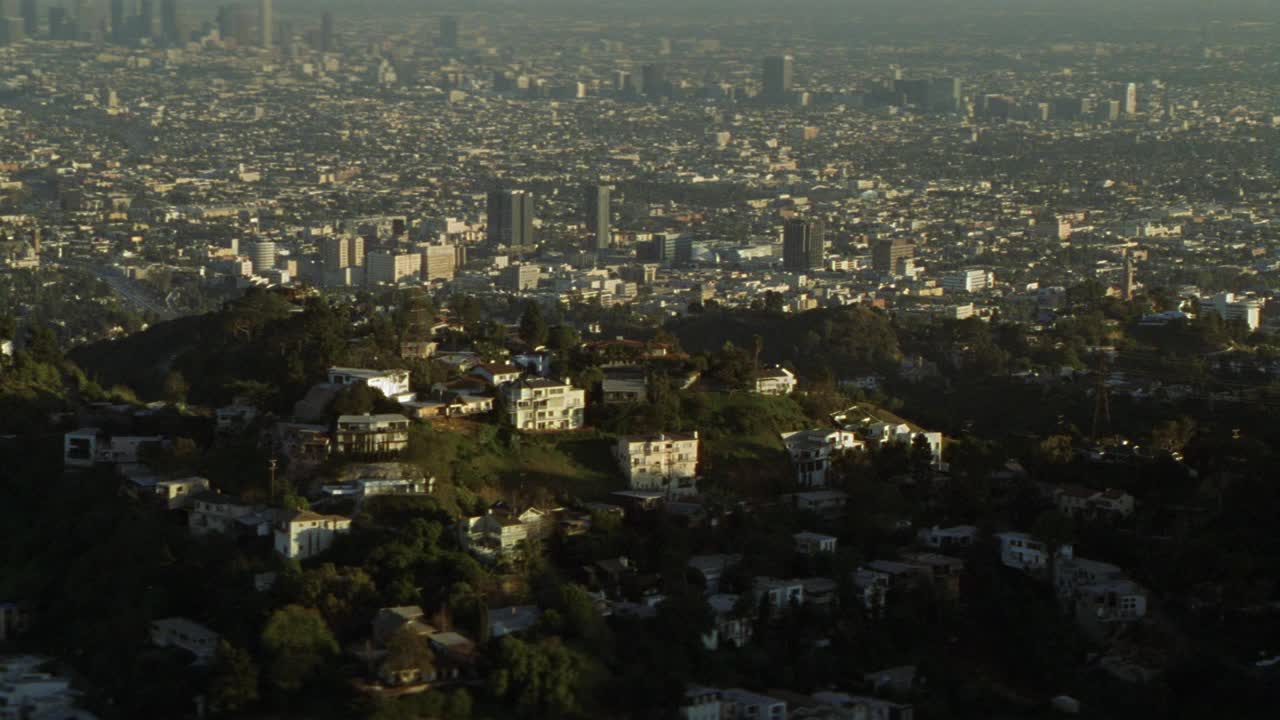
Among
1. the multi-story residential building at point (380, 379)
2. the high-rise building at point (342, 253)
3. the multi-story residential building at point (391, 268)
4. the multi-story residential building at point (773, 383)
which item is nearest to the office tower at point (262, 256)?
the high-rise building at point (342, 253)

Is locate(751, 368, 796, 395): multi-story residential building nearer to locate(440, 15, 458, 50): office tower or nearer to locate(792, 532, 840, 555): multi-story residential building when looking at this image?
locate(792, 532, 840, 555): multi-story residential building

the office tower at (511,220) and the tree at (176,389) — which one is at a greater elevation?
the tree at (176,389)

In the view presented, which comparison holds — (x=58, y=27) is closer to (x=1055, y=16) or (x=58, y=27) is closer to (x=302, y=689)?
(x=1055, y=16)

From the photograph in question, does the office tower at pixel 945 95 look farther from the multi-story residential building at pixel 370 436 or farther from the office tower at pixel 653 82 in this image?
the multi-story residential building at pixel 370 436

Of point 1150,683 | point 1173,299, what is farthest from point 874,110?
point 1150,683

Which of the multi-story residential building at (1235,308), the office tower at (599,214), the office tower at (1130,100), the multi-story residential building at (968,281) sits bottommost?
the office tower at (1130,100)

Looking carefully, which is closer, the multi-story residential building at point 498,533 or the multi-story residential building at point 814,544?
the multi-story residential building at point 498,533
